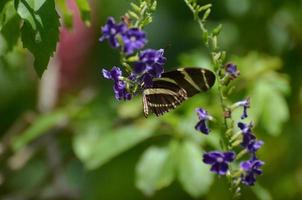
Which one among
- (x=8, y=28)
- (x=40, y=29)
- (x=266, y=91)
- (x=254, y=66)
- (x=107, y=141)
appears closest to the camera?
(x=40, y=29)

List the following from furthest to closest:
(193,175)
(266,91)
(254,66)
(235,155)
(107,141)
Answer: (254,66) → (266,91) → (107,141) → (193,175) → (235,155)

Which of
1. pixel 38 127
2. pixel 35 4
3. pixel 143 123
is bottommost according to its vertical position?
pixel 143 123

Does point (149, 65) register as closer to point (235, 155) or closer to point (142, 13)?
point (142, 13)

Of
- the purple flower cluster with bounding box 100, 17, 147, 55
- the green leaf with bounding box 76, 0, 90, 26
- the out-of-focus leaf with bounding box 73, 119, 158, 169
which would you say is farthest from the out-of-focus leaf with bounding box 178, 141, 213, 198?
the purple flower cluster with bounding box 100, 17, 147, 55

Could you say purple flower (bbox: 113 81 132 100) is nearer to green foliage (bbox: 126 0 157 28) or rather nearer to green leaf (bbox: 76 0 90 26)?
green foliage (bbox: 126 0 157 28)

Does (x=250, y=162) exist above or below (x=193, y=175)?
above

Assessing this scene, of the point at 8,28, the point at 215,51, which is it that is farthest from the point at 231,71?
the point at 8,28

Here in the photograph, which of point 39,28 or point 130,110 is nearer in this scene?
point 39,28
